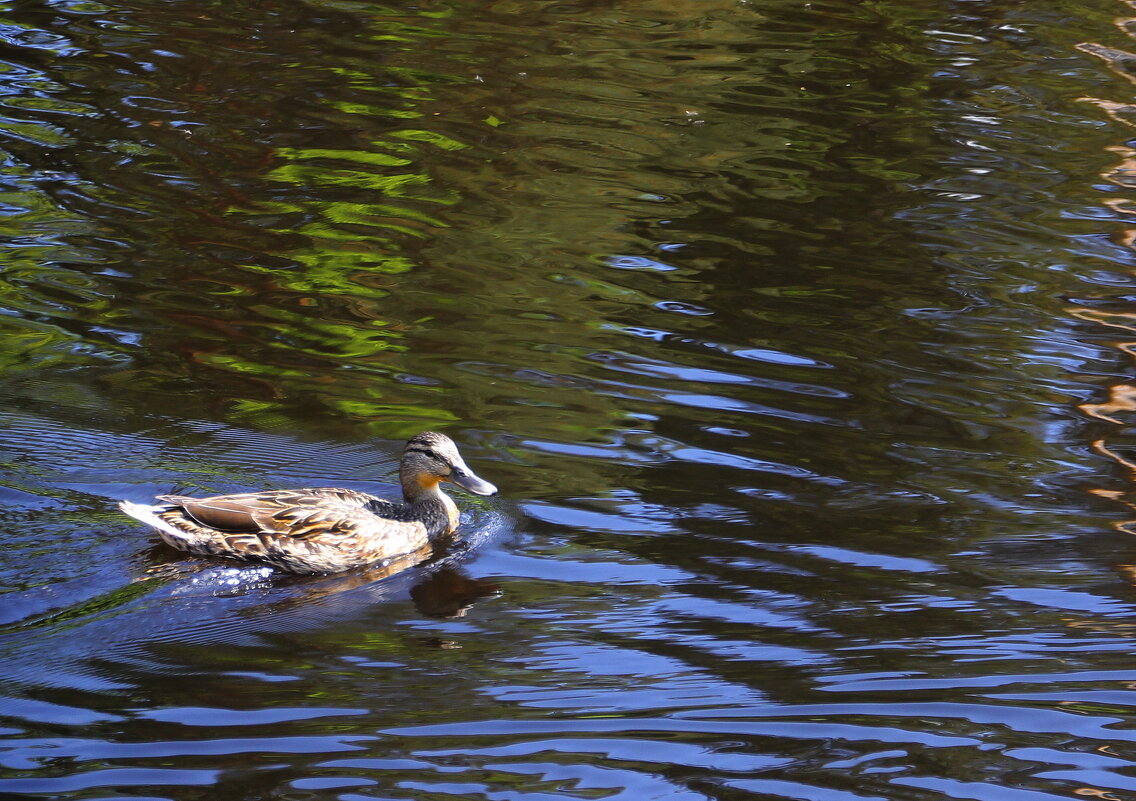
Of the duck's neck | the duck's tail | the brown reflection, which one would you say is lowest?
the brown reflection

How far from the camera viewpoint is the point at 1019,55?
51.4 ft

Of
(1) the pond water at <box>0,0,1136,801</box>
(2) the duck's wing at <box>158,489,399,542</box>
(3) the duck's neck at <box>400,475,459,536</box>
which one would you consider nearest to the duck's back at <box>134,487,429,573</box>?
(2) the duck's wing at <box>158,489,399,542</box>

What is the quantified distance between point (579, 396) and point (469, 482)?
1423mm

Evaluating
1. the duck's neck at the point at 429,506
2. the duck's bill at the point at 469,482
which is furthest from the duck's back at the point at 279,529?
the duck's bill at the point at 469,482

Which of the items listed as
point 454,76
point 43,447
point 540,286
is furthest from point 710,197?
point 43,447

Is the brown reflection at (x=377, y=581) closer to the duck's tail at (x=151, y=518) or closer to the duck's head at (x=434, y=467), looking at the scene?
the duck's tail at (x=151, y=518)

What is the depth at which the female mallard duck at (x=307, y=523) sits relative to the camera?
6.95m

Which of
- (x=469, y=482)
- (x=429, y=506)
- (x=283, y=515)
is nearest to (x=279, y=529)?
(x=283, y=515)

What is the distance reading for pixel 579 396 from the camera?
857cm

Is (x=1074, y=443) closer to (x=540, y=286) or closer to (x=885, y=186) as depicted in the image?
(x=540, y=286)

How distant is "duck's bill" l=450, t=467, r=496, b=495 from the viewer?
7312 mm

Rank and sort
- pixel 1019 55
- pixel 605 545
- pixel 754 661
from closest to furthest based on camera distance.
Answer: pixel 754 661
pixel 605 545
pixel 1019 55

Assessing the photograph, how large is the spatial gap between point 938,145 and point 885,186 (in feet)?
4.34

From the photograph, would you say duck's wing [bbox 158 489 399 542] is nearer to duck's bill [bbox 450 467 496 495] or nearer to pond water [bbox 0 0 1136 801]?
pond water [bbox 0 0 1136 801]
